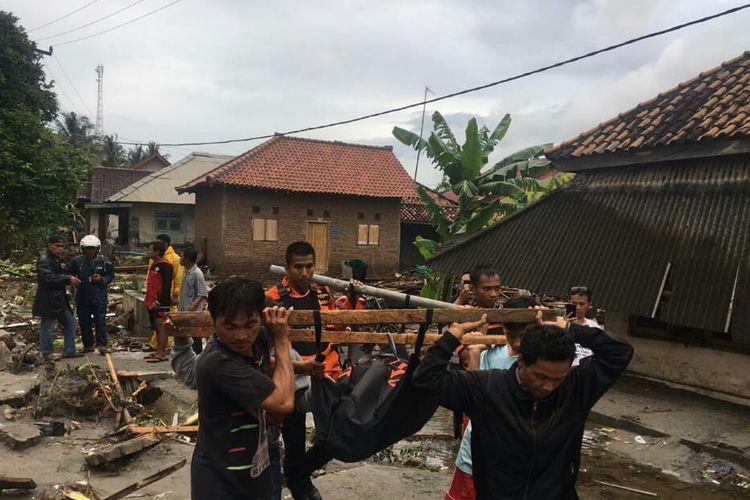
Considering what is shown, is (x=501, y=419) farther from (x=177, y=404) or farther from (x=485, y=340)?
(x=177, y=404)

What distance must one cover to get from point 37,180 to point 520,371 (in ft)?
66.4

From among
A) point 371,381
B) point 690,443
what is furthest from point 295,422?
point 690,443

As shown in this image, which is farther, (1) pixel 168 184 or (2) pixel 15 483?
(1) pixel 168 184

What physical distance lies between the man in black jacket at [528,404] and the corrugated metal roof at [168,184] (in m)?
28.2

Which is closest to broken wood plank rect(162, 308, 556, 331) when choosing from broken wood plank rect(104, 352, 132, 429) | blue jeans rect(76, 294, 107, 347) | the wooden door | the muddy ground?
the muddy ground

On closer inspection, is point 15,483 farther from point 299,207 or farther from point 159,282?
point 299,207

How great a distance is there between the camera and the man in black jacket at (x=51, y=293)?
25.9 ft

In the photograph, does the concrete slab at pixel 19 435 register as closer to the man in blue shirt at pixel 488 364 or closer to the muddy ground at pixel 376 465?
the muddy ground at pixel 376 465

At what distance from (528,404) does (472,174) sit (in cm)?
936

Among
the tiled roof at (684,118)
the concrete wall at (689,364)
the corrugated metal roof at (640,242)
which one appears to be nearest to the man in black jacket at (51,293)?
the corrugated metal roof at (640,242)

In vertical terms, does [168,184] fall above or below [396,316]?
above

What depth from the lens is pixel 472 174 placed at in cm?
1125

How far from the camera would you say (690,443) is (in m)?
6.05

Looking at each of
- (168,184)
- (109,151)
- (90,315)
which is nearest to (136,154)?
(109,151)
